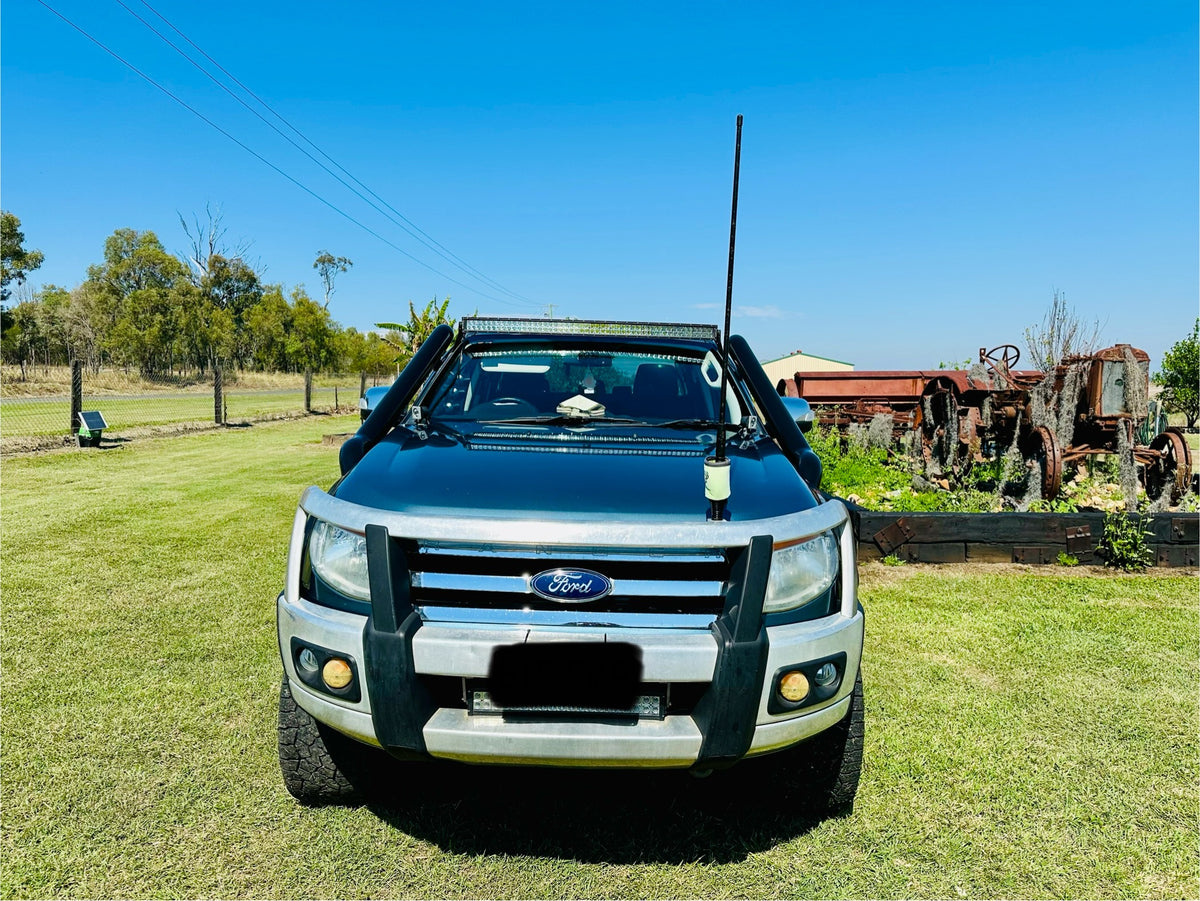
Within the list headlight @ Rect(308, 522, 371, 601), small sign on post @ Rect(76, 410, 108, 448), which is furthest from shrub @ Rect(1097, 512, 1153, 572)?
small sign on post @ Rect(76, 410, 108, 448)

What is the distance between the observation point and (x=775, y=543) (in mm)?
2066

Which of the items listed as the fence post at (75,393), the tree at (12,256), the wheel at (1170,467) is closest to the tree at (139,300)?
the tree at (12,256)

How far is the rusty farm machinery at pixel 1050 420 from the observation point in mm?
7355

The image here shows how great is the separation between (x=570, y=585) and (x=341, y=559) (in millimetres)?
675

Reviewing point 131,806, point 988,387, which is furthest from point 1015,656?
point 988,387

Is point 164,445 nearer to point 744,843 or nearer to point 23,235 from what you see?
point 744,843

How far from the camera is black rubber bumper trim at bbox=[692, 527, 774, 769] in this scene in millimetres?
1963

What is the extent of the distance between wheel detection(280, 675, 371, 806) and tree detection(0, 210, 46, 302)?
163ft

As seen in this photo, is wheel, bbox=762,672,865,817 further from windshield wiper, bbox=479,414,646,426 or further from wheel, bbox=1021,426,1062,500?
wheel, bbox=1021,426,1062,500

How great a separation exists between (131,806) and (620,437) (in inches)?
82.5

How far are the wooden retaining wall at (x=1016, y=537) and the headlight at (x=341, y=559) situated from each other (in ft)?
13.9

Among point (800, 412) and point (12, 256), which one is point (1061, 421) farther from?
point (12, 256)

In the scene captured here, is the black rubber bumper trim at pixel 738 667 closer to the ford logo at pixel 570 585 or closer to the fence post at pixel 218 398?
the ford logo at pixel 570 585

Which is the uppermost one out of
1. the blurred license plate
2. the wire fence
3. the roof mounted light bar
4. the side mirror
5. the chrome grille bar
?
the roof mounted light bar
